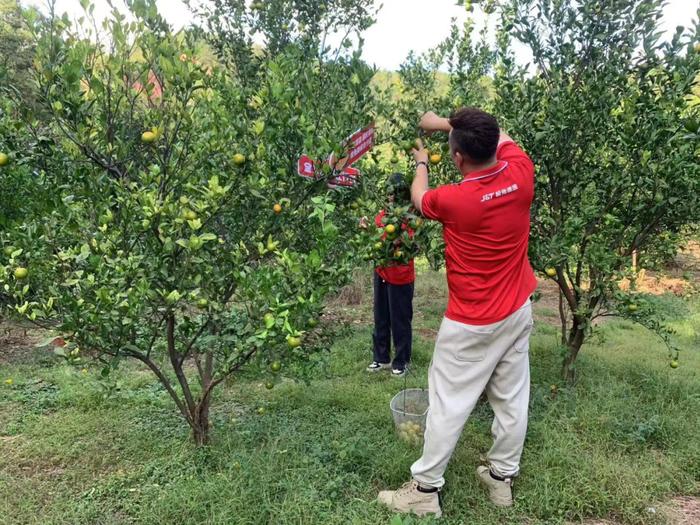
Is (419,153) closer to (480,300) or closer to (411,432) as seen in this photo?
(480,300)

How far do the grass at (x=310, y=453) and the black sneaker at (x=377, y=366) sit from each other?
0.22 meters

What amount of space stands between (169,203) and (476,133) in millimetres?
1407

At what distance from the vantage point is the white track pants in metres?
2.47

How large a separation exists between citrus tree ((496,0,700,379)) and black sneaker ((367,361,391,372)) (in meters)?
1.77

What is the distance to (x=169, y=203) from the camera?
7.57 feet

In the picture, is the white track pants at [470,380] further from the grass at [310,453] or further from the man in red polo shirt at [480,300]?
the grass at [310,453]

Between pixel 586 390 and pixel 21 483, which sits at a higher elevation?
pixel 586 390

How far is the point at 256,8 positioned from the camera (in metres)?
4.20

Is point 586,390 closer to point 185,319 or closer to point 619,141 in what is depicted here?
point 619,141

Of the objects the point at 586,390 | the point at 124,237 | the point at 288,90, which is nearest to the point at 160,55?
the point at 288,90

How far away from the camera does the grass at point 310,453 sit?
103 inches

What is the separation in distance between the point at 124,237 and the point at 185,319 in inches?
19.2

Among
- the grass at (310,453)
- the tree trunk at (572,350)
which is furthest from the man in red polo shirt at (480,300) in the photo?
the tree trunk at (572,350)

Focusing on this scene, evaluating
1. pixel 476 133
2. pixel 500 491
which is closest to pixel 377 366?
pixel 500 491
